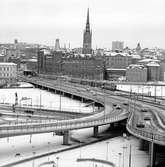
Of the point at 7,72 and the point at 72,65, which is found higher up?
the point at 72,65

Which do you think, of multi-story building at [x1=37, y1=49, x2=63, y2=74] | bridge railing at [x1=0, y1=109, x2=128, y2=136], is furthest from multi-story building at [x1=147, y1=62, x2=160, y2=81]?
bridge railing at [x1=0, y1=109, x2=128, y2=136]

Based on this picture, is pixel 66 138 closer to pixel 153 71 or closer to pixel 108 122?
pixel 108 122

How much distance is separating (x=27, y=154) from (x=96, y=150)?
5.86 metres

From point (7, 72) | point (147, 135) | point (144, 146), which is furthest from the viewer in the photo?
point (7, 72)

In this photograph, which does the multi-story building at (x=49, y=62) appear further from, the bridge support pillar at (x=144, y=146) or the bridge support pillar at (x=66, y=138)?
the bridge support pillar at (x=144, y=146)

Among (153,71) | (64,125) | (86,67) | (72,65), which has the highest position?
(72,65)

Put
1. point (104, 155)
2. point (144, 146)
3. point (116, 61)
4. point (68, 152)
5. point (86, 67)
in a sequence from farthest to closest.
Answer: point (116, 61), point (86, 67), point (144, 146), point (68, 152), point (104, 155)

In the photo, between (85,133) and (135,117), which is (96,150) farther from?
(135,117)

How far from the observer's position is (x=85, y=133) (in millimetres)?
40406

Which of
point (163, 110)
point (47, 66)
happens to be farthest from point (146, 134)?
point (47, 66)

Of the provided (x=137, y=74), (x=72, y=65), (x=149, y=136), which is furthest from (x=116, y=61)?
(x=149, y=136)

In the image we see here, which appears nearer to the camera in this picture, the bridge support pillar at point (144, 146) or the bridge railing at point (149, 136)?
the bridge railing at point (149, 136)

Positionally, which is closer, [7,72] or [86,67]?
[7,72]

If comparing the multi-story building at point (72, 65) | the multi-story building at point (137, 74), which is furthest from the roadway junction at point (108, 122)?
the multi-story building at point (72, 65)
